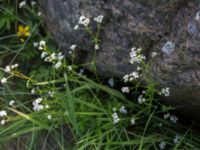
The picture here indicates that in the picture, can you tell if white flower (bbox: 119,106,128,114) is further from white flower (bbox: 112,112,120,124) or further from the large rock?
the large rock

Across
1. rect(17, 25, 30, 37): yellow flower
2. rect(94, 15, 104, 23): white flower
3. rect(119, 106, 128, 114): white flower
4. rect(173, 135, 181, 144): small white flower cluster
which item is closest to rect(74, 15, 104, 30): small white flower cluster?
rect(94, 15, 104, 23): white flower

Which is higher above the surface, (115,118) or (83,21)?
(83,21)

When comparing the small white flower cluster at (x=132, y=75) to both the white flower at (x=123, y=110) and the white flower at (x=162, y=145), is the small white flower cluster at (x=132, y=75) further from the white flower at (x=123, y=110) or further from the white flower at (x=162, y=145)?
the white flower at (x=162, y=145)

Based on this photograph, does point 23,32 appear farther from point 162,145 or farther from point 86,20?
point 162,145

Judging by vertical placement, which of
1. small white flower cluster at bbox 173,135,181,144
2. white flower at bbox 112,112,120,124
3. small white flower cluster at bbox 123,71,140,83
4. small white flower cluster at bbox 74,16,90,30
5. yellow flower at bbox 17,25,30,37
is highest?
small white flower cluster at bbox 74,16,90,30

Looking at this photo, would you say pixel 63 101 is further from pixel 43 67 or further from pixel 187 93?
pixel 187 93

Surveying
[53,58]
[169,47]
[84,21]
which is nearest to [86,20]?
[84,21]
